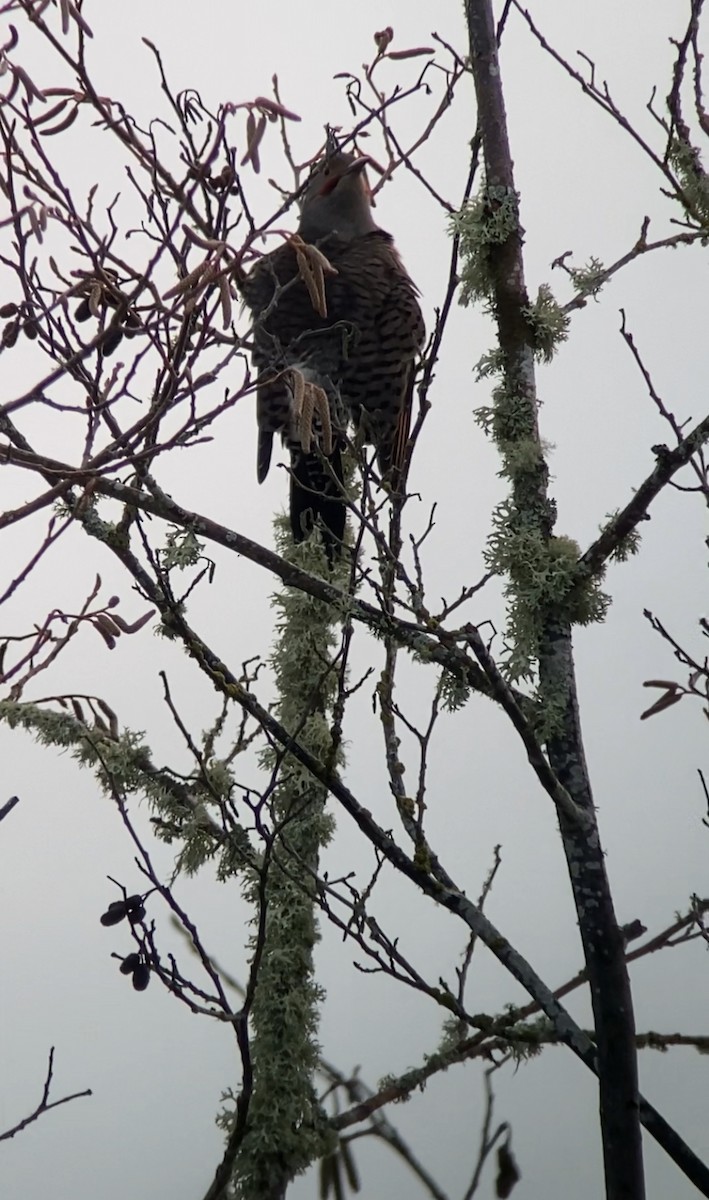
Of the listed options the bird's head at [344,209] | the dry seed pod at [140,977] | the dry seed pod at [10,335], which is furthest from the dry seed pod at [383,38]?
the bird's head at [344,209]

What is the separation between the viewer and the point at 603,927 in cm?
150

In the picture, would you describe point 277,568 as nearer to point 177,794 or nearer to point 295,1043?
point 177,794

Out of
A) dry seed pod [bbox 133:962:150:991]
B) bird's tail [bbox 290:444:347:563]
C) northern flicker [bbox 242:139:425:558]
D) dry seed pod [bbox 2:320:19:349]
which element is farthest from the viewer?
northern flicker [bbox 242:139:425:558]

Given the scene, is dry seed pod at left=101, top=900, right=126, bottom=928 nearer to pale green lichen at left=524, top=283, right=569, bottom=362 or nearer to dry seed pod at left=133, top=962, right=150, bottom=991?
dry seed pod at left=133, top=962, right=150, bottom=991

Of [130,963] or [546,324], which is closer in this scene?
[130,963]

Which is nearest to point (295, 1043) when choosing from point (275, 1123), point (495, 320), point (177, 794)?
point (275, 1123)

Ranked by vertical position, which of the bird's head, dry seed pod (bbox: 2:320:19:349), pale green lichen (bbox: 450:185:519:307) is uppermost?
the bird's head

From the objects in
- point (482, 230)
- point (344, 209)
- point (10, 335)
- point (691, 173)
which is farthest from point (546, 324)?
point (344, 209)

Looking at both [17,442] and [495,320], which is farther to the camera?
[495,320]

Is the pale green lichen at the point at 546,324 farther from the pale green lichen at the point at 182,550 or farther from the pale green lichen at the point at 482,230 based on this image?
the pale green lichen at the point at 182,550

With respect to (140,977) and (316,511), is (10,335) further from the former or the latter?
(316,511)

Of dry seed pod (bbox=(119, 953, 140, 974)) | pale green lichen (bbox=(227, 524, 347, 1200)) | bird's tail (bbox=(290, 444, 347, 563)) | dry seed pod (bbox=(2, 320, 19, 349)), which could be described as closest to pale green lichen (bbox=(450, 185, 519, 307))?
bird's tail (bbox=(290, 444, 347, 563))

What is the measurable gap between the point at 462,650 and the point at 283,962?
739mm

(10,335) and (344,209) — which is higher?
(344,209)
